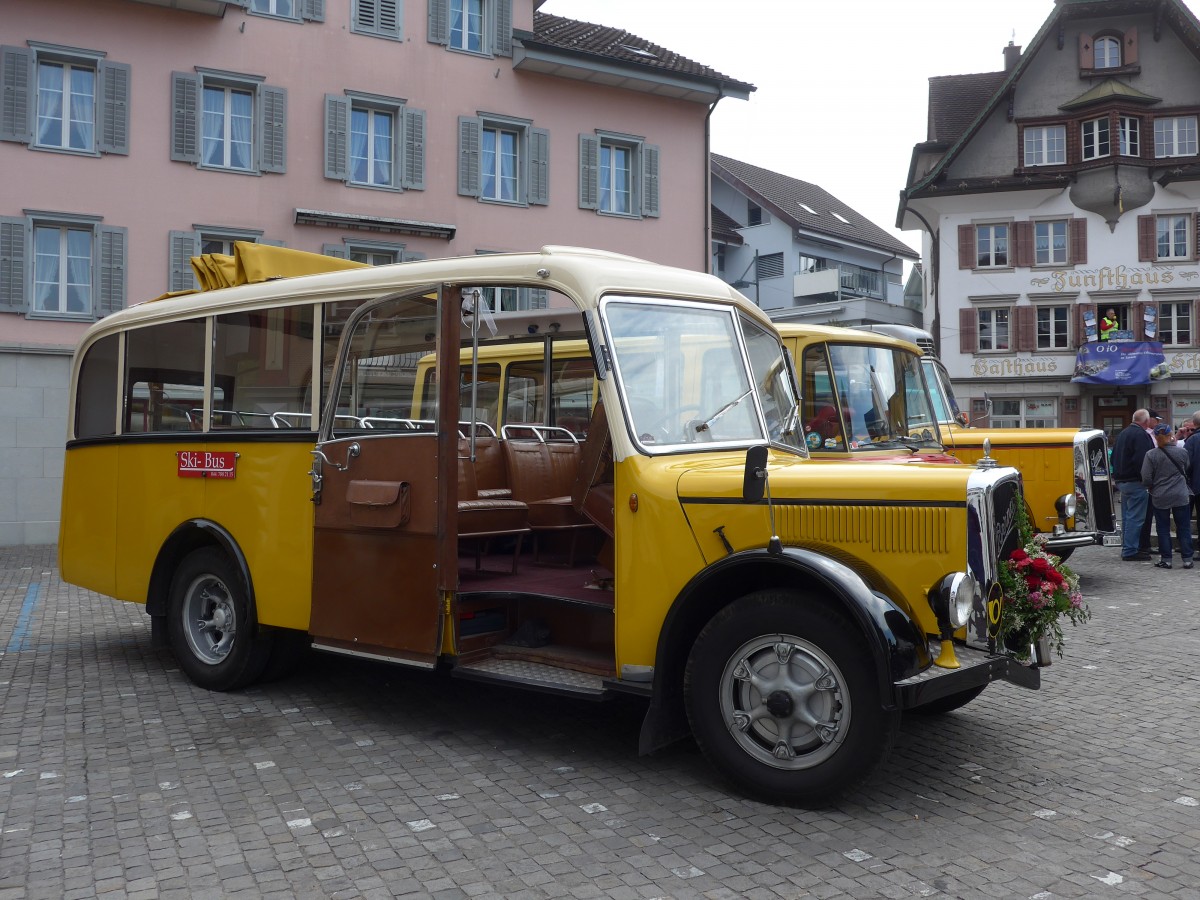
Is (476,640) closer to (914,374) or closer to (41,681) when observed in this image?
(41,681)

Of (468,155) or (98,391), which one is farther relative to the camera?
(468,155)

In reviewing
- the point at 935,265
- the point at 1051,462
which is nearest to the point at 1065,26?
the point at 935,265

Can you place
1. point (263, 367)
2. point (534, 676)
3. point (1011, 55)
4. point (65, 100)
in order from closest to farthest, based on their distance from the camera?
1. point (534, 676)
2. point (263, 367)
3. point (65, 100)
4. point (1011, 55)

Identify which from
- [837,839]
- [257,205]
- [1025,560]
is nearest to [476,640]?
[837,839]

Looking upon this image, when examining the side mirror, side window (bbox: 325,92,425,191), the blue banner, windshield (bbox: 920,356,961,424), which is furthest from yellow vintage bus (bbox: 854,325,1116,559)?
the blue banner

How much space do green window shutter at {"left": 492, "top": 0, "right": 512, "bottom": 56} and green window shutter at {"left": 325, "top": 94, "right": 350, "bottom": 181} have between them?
3658mm

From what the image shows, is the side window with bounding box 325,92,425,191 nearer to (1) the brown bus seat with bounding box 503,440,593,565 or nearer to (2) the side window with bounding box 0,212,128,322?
(2) the side window with bounding box 0,212,128,322

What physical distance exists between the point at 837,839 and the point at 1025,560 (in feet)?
5.33

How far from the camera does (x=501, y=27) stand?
23.0m

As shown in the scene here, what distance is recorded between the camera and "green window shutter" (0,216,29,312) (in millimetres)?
18453

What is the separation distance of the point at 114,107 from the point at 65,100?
79 centimetres

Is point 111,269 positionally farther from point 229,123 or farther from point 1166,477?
point 1166,477

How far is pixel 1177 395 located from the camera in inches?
1377

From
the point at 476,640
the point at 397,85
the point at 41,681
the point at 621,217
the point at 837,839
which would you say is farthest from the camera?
the point at 621,217
